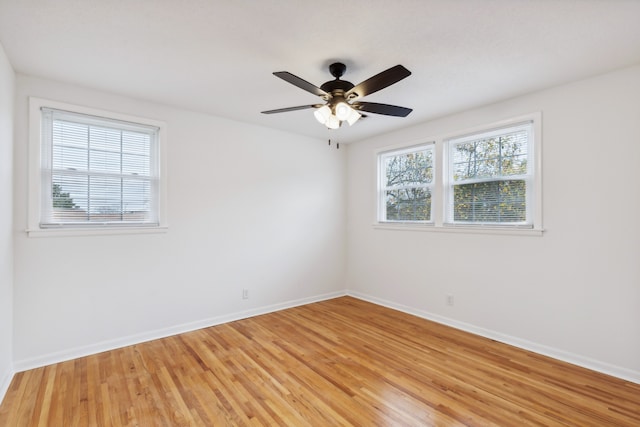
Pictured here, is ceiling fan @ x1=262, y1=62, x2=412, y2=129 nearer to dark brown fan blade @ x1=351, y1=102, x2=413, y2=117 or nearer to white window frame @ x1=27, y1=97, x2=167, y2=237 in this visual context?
dark brown fan blade @ x1=351, y1=102, x2=413, y2=117

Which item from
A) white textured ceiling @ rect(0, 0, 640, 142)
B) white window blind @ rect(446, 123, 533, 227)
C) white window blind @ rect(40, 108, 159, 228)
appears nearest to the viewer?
white textured ceiling @ rect(0, 0, 640, 142)

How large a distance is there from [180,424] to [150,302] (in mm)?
1708

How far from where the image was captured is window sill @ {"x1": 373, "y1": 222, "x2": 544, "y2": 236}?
3139 mm

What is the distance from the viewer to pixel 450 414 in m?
2.08

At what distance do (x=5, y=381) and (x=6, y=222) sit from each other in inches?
48.0

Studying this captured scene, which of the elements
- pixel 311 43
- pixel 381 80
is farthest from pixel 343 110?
pixel 311 43

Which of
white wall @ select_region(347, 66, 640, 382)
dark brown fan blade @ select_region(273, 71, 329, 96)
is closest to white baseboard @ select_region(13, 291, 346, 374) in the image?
white wall @ select_region(347, 66, 640, 382)

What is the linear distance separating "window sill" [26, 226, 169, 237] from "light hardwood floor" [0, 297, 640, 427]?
3.81 ft

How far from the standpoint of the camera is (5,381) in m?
2.38

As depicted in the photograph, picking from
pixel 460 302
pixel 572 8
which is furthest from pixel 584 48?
pixel 460 302

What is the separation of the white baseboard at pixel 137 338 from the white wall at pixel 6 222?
0.19m

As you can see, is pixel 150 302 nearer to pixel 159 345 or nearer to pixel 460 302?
pixel 159 345

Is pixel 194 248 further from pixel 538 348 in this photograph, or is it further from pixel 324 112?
pixel 538 348

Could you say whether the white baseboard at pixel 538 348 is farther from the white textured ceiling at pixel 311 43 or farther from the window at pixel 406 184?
the white textured ceiling at pixel 311 43
